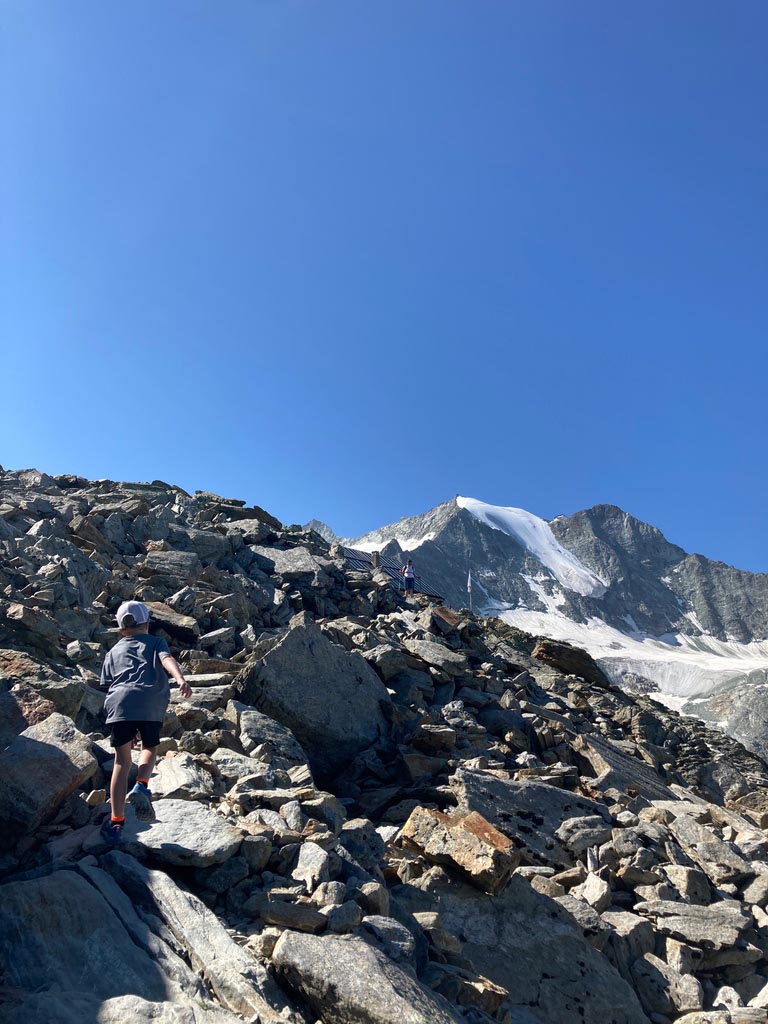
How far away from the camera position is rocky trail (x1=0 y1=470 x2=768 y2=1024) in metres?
4.80

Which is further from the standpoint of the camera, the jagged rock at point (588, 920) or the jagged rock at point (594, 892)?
the jagged rock at point (594, 892)

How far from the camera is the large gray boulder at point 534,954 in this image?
7277 mm

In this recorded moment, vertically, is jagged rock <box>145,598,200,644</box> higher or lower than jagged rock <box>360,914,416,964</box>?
higher

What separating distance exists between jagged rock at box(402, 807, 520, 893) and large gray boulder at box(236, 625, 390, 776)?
3.48 metres

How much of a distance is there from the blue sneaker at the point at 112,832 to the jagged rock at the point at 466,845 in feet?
13.2

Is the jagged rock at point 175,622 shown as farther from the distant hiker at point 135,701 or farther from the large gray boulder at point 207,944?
the large gray boulder at point 207,944

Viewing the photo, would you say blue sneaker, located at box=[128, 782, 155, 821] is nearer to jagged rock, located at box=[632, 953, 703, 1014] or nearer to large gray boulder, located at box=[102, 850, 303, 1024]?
large gray boulder, located at box=[102, 850, 303, 1024]

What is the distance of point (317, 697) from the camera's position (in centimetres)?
1243

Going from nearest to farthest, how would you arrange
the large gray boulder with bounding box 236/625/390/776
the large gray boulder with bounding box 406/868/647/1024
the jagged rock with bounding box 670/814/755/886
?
the large gray boulder with bounding box 406/868/647/1024, the jagged rock with bounding box 670/814/755/886, the large gray boulder with bounding box 236/625/390/776

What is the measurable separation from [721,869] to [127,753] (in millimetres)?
9995

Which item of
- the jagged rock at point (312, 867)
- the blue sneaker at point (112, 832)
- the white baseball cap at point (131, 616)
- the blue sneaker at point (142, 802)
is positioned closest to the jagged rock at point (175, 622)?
the white baseball cap at point (131, 616)

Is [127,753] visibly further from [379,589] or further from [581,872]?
[379,589]

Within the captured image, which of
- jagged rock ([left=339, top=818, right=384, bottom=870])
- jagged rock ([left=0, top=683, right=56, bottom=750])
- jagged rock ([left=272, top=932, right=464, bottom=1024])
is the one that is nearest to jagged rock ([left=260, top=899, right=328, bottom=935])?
jagged rock ([left=272, top=932, right=464, bottom=1024])

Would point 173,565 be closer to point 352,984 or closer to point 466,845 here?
Answer: point 466,845
